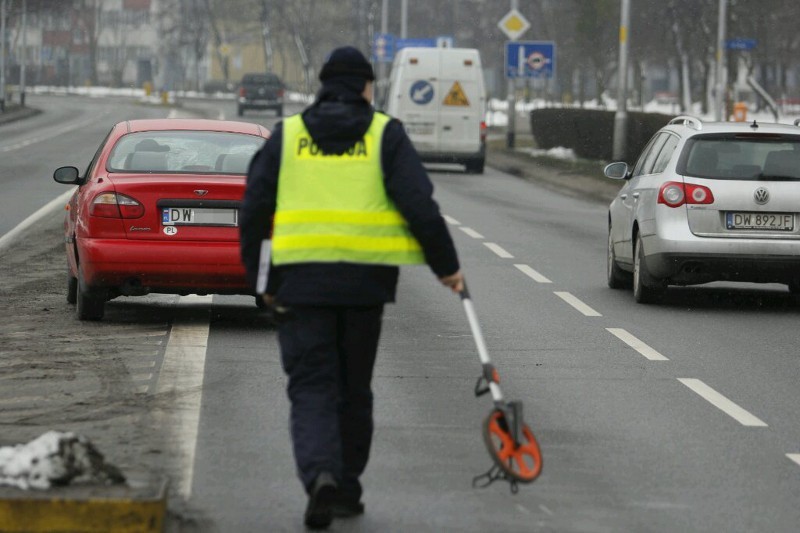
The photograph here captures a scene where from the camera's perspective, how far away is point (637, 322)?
12672 mm

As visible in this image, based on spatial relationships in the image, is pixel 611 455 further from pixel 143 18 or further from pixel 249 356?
pixel 143 18

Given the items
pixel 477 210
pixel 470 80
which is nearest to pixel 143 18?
pixel 470 80

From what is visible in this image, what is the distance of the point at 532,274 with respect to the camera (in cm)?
1627

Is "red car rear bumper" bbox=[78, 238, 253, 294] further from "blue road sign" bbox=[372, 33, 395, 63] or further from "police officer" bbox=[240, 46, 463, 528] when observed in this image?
"blue road sign" bbox=[372, 33, 395, 63]

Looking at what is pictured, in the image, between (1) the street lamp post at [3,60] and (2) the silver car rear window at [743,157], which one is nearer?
(2) the silver car rear window at [743,157]

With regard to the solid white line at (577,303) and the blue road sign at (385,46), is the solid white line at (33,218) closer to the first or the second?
the solid white line at (577,303)

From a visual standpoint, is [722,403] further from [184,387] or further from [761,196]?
[761,196]

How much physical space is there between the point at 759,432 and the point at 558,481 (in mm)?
1586

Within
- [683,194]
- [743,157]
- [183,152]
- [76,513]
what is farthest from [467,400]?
[743,157]

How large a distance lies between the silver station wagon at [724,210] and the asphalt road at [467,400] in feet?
1.17

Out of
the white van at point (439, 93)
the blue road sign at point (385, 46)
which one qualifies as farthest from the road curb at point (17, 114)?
the white van at point (439, 93)

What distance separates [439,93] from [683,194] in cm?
2215

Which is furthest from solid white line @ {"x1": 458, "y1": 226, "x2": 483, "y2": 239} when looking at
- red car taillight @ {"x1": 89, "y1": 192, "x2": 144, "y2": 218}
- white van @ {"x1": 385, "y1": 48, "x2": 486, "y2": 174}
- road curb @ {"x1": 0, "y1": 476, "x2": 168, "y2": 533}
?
road curb @ {"x1": 0, "y1": 476, "x2": 168, "y2": 533}

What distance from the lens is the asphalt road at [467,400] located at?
6457mm
